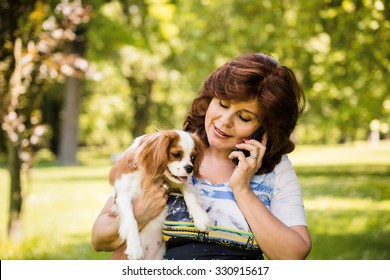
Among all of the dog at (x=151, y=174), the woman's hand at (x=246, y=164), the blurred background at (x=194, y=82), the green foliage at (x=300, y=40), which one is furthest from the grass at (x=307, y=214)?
the woman's hand at (x=246, y=164)

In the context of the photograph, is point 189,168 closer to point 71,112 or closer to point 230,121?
point 230,121

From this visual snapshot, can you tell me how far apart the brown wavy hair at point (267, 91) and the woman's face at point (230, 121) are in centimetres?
3

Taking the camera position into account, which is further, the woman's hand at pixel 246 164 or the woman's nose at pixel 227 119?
the woman's nose at pixel 227 119

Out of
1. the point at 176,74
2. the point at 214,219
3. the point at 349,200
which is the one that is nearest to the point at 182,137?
the point at 214,219

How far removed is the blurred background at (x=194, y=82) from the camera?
6148 mm

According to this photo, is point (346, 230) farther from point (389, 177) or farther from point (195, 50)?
point (195, 50)

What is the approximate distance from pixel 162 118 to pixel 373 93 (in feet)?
65.8

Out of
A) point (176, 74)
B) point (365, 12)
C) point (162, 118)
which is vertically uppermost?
point (365, 12)

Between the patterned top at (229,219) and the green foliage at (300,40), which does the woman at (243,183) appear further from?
the green foliage at (300,40)

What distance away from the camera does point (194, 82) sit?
17.3m

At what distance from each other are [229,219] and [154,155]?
19.7 inches

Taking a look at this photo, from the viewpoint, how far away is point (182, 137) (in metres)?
2.88

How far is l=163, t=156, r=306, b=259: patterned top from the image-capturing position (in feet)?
8.28

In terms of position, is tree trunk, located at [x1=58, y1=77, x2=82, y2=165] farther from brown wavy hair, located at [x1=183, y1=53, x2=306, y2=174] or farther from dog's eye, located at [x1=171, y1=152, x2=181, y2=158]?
brown wavy hair, located at [x1=183, y1=53, x2=306, y2=174]
